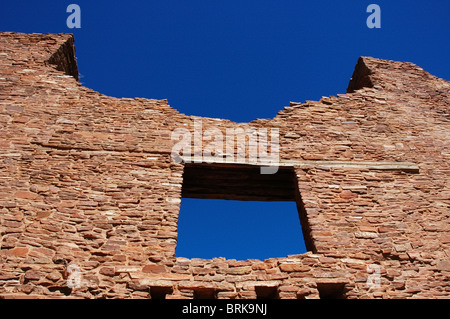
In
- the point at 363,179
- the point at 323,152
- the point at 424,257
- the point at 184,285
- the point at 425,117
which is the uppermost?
the point at 425,117

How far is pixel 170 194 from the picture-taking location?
5168 mm

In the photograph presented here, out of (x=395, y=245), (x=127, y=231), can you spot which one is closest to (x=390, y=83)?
(x=395, y=245)

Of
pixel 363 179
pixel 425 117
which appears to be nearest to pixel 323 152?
pixel 363 179

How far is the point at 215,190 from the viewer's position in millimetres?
6277

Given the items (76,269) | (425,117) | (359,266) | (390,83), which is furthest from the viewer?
(390,83)

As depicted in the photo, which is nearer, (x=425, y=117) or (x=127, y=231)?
(x=127, y=231)

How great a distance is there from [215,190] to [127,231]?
6.63ft

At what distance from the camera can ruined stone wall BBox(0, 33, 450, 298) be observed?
168 inches

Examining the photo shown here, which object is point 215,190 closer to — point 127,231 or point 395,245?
point 127,231

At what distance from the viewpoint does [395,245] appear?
482 cm

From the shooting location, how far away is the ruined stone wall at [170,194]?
14.0 feet
